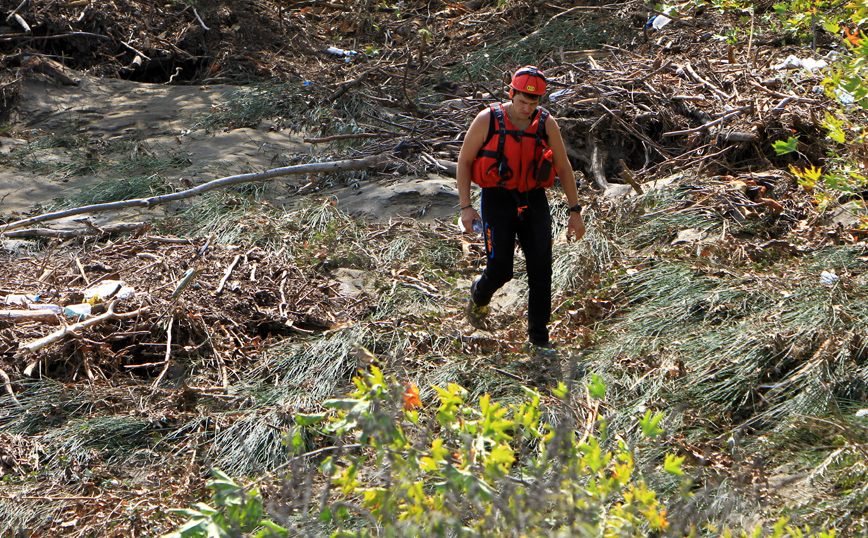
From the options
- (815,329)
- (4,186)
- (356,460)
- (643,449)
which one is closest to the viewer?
(356,460)

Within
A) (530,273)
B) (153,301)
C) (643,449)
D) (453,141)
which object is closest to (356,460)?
(643,449)

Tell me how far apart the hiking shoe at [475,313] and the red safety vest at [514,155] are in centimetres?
90

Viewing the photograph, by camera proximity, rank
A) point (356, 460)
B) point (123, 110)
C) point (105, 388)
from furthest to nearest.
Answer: point (123, 110) < point (105, 388) < point (356, 460)

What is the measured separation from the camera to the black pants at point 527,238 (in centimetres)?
448

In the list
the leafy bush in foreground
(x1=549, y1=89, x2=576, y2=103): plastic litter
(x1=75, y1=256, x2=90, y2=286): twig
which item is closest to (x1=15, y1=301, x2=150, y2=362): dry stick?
(x1=75, y1=256, x2=90, y2=286): twig

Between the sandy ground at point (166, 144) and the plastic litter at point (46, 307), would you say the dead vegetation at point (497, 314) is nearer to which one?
the plastic litter at point (46, 307)

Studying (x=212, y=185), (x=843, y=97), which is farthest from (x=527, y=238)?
(x=212, y=185)

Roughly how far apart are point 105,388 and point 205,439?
74 centimetres

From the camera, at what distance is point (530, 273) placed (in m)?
4.66

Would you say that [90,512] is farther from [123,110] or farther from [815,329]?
[123,110]

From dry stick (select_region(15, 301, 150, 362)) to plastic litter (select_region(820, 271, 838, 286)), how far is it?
13.2ft

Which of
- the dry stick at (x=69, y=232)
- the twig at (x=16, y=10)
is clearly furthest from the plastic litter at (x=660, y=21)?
the twig at (x=16, y=10)

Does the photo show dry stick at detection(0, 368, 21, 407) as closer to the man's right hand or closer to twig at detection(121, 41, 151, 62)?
the man's right hand

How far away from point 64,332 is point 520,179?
108 inches
